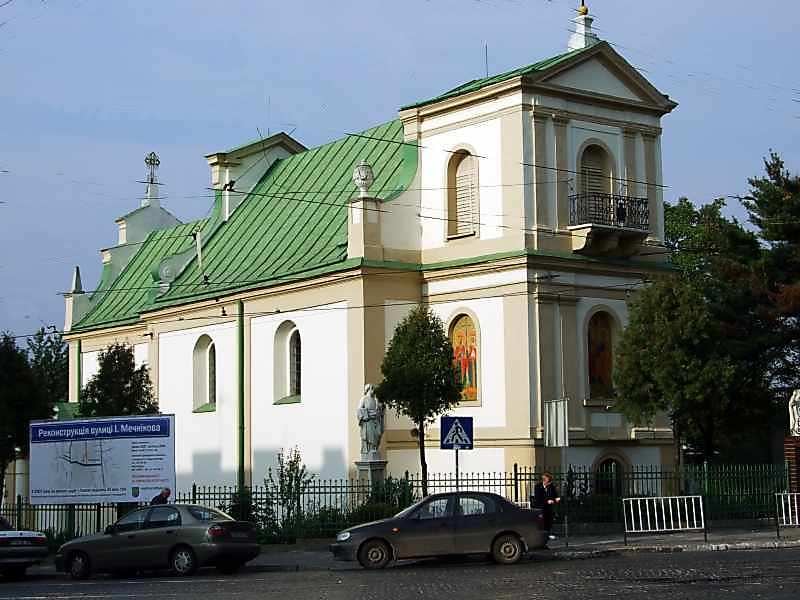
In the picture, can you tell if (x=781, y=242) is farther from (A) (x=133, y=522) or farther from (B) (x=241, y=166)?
(A) (x=133, y=522)

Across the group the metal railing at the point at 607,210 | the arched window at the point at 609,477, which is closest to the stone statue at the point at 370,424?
the arched window at the point at 609,477

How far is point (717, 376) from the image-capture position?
3166 centimetres

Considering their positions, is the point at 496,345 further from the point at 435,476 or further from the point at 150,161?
the point at 150,161

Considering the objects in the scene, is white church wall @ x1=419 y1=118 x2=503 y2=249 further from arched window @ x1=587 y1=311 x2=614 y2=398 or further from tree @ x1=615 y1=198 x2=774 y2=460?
tree @ x1=615 y1=198 x2=774 y2=460

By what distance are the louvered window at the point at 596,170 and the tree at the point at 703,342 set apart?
9.00ft

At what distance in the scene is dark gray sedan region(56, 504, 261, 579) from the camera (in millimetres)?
24125

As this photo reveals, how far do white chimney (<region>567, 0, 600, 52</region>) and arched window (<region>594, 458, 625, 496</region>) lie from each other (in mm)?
11847

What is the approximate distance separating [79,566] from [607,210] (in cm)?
1786

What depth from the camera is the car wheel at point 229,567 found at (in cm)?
2456

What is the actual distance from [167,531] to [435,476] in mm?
12606

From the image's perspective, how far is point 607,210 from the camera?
3628cm

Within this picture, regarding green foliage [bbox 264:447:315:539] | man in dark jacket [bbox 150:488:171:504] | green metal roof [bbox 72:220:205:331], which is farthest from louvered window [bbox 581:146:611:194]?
green metal roof [bbox 72:220:205:331]

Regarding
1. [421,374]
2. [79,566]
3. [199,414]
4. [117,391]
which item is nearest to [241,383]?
[199,414]

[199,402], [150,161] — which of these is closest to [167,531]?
[199,402]
